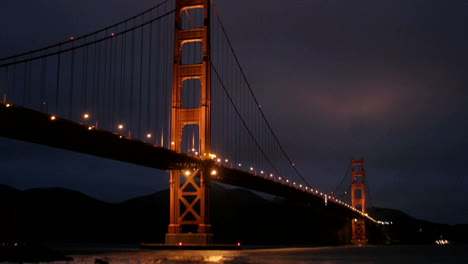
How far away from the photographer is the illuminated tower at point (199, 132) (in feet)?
145

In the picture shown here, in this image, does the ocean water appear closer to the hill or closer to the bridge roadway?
the bridge roadway

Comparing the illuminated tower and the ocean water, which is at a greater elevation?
the illuminated tower

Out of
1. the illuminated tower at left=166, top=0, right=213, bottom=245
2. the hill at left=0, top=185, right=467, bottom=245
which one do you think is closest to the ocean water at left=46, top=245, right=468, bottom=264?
the illuminated tower at left=166, top=0, right=213, bottom=245

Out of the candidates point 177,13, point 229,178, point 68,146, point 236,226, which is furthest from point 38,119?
point 236,226

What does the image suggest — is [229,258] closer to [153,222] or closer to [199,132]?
[199,132]

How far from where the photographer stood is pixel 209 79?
46062 millimetres

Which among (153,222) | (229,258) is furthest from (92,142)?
(153,222)

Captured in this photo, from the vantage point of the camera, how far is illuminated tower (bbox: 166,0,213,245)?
4412cm

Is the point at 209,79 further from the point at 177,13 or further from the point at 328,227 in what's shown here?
the point at 328,227

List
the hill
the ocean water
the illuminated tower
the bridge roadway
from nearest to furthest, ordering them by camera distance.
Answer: the bridge roadway → the ocean water → the illuminated tower → the hill

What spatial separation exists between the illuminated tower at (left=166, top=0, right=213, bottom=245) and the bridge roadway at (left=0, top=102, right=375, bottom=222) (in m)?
1.12

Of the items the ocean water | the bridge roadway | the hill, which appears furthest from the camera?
the hill

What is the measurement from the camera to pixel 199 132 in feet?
149

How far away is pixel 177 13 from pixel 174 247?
16.3 meters
